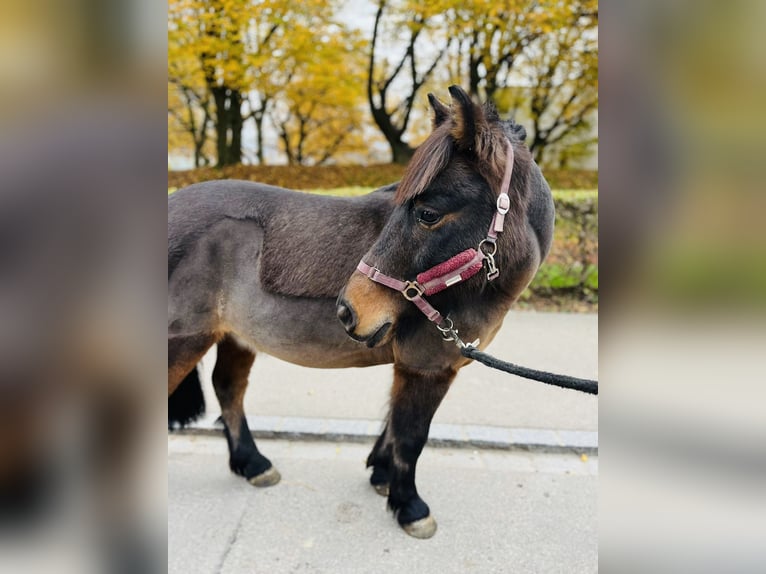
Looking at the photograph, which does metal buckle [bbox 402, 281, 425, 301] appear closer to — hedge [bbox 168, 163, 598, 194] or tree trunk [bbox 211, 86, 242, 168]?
hedge [bbox 168, 163, 598, 194]

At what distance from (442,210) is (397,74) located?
1202 cm

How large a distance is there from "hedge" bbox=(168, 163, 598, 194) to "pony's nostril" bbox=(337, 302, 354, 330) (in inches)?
304

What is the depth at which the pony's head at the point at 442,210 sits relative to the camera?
1699mm

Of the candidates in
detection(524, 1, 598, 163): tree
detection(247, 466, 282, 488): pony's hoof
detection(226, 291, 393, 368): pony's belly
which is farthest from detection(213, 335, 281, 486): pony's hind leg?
detection(524, 1, 598, 163): tree

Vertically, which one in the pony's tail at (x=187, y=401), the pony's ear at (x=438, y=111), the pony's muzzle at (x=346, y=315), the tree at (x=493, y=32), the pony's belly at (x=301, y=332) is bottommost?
the pony's tail at (x=187, y=401)

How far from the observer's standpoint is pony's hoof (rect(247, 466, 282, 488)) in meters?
2.68

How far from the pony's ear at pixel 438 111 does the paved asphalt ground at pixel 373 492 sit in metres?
1.55

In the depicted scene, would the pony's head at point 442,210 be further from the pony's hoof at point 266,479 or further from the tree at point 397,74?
the tree at point 397,74

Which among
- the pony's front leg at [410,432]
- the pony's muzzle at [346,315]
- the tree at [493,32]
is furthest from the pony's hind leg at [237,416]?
the tree at [493,32]

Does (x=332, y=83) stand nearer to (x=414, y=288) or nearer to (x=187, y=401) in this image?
(x=187, y=401)
